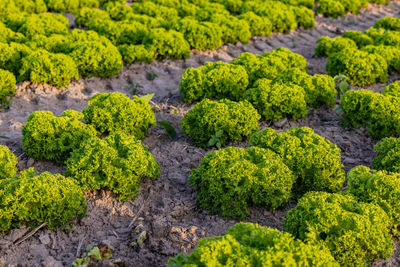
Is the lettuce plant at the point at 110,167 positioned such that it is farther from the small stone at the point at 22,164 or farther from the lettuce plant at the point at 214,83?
the lettuce plant at the point at 214,83

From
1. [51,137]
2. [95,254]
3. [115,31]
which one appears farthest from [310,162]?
[115,31]

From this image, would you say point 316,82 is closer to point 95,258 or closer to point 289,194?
point 289,194

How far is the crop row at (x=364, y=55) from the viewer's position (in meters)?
10.2

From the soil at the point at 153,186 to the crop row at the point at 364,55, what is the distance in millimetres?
404

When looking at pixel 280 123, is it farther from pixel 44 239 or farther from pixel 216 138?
pixel 44 239

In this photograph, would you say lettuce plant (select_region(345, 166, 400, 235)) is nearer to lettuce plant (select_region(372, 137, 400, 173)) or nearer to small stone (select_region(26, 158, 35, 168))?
lettuce plant (select_region(372, 137, 400, 173))

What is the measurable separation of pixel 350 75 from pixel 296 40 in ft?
13.3

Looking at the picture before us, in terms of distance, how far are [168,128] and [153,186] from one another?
1.66 metres

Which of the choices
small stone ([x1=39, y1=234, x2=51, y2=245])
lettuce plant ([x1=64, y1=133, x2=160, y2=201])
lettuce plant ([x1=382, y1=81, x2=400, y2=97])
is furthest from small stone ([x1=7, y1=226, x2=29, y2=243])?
lettuce plant ([x1=382, y1=81, x2=400, y2=97])

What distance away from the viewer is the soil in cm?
526

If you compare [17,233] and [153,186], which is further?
[153,186]

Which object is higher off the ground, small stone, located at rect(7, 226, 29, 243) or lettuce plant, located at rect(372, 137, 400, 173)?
lettuce plant, located at rect(372, 137, 400, 173)

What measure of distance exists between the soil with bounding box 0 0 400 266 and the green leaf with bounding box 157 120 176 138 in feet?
0.43

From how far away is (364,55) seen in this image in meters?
10.4
